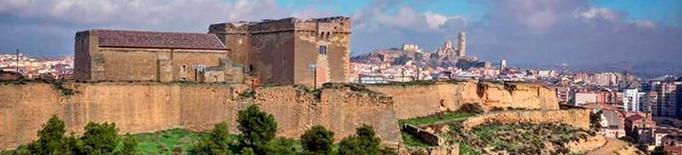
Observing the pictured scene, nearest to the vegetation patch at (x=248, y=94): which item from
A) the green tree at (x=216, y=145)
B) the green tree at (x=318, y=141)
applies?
the green tree at (x=216, y=145)

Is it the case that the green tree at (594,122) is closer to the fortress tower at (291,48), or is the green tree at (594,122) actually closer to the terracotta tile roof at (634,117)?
the fortress tower at (291,48)

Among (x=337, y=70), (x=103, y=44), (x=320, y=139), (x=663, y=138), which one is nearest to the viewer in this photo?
(x=320, y=139)

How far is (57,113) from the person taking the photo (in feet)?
76.0

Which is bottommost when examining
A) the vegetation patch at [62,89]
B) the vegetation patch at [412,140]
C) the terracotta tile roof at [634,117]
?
the terracotta tile roof at [634,117]

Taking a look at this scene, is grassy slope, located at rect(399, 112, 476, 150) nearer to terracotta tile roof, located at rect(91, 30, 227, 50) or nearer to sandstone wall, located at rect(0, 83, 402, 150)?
sandstone wall, located at rect(0, 83, 402, 150)

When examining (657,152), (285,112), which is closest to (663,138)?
(657,152)

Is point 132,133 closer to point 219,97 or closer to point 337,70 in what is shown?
point 219,97

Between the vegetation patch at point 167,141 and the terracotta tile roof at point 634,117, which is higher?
the vegetation patch at point 167,141

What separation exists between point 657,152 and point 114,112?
23.6 meters

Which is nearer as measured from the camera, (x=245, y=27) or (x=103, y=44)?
(x=103, y=44)

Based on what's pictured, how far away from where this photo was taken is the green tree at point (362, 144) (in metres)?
22.6

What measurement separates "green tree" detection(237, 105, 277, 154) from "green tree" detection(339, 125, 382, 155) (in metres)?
1.78

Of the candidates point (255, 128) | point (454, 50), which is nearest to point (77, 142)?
point (255, 128)

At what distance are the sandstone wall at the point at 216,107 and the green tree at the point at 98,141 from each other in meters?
3.08
